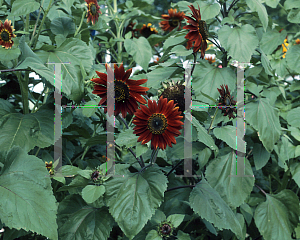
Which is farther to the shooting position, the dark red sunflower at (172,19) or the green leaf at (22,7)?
the dark red sunflower at (172,19)

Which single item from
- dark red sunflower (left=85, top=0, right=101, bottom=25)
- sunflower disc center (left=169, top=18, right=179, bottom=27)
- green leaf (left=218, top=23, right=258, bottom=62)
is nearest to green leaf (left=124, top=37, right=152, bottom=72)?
dark red sunflower (left=85, top=0, right=101, bottom=25)

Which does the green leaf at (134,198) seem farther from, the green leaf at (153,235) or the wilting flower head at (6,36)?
the wilting flower head at (6,36)

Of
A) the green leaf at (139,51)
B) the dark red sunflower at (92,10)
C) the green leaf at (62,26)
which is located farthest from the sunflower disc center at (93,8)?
the green leaf at (139,51)

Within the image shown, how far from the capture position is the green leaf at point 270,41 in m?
1.68

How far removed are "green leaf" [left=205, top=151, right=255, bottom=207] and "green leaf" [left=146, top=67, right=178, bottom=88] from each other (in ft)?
1.30

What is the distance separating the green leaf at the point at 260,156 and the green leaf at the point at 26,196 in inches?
34.8

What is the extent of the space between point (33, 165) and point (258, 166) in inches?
36.5

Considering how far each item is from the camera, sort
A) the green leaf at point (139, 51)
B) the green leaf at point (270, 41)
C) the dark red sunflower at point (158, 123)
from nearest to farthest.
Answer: the dark red sunflower at point (158, 123)
the green leaf at point (139, 51)
the green leaf at point (270, 41)

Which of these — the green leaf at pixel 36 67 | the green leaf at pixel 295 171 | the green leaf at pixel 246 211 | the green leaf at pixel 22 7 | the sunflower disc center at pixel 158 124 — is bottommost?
the green leaf at pixel 246 211

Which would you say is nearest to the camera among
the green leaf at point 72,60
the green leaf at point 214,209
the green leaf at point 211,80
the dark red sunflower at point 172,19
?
the green leaf at point 214,209

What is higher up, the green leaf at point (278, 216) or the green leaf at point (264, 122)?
the green leaf at point (264, 122)

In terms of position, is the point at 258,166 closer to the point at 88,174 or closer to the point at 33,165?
the point at 88,174

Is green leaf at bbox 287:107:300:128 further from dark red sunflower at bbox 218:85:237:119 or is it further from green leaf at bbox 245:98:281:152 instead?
dark red sunflower at bbox 218:85:237:119

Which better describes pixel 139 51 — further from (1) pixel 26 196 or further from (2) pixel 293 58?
(1) pixel 26 196
